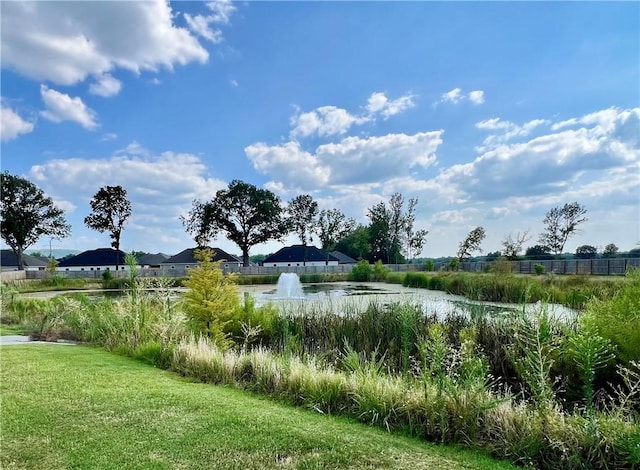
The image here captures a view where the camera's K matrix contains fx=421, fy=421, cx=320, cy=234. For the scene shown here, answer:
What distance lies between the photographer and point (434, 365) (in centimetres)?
384

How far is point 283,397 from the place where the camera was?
451cm

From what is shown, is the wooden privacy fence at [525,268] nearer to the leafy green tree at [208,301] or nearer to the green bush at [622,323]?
the leafy green tree at [208,301]

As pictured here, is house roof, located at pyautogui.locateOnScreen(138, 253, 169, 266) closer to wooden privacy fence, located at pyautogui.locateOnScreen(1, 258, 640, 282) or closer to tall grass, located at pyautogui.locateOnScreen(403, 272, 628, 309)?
wooden privacy fence, located at pyautogui.locateOnScreen(1, 258, 640, 282)

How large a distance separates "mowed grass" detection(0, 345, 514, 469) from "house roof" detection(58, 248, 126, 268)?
5246 centimetres

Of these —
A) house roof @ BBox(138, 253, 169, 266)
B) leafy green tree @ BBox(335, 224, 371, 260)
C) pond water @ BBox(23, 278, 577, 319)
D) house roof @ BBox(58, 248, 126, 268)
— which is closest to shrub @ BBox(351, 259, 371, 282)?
pond water @ BBox(23, 278, 577, 319)

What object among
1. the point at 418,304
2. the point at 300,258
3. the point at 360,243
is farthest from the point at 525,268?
the point at 300,258

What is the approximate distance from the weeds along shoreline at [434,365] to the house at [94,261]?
4615 cm

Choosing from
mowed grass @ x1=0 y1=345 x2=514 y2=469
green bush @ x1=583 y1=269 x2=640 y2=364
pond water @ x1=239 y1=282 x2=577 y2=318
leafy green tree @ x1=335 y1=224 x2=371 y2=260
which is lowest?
mowed grass @ x1=0 y1=345 x2=514 y2=469

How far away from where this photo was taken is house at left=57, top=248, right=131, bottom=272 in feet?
172

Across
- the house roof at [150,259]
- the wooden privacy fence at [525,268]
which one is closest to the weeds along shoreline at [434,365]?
the wooden privacy fence at [525,268]

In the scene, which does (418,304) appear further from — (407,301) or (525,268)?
(525,268)

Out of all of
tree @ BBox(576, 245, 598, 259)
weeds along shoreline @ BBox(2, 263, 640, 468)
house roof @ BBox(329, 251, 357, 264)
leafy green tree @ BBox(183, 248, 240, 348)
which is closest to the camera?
weeds along shoreline @ BBox(2, 263, 640, 468)

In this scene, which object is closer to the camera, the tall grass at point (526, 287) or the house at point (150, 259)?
the tall grass at point (526, 287)

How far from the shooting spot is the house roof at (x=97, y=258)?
52.7 metres
